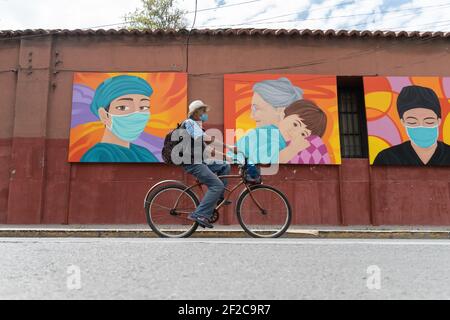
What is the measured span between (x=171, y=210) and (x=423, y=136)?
23.9ft

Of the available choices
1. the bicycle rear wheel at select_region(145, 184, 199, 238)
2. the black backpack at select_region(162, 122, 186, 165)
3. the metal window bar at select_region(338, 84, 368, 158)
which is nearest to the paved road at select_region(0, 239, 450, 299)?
the bicycle rear wheel at select_region(145, 184, 199, 238)

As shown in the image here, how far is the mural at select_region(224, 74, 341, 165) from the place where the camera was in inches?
401

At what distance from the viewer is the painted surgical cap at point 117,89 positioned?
33.9 ft

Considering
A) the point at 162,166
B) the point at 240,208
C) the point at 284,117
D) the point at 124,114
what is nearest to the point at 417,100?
the point at 284,117

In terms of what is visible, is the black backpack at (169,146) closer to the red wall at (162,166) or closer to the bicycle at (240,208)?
the bicycle at (240,208)

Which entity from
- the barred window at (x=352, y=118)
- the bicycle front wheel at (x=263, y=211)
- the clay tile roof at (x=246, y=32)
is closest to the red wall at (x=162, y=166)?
the clay tile roof at (x=246, y=32)

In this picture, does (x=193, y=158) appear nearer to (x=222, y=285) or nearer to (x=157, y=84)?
(x=222, y=285)

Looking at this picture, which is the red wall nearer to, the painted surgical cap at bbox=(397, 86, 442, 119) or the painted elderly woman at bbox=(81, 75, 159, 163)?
the painted elderly woman at bbox=(81, 75, 159, 163)

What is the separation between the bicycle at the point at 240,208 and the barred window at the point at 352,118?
5.35m

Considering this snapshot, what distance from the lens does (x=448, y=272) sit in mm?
3459

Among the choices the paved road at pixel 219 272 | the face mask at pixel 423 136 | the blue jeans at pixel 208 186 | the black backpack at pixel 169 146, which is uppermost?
the face mask at pixel 423 136

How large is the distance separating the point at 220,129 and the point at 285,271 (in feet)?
23.6

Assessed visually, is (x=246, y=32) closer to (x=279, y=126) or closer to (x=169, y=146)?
(x=279, y=126)
